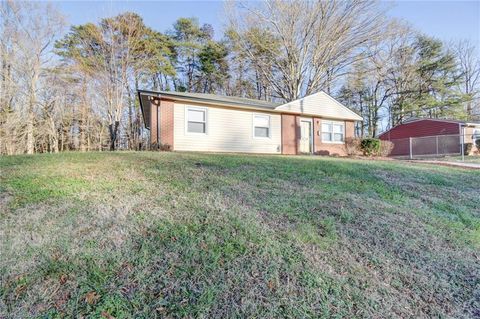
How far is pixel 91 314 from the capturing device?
1979 millimetres

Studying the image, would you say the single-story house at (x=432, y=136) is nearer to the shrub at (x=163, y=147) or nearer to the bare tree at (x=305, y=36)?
the bare tree at (x=305, y=36)

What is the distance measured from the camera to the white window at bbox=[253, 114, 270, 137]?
44.4 ft

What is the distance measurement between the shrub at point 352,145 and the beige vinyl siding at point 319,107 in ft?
4.88

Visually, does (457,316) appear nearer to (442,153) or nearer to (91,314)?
(91,314)

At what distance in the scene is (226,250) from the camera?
2.75m

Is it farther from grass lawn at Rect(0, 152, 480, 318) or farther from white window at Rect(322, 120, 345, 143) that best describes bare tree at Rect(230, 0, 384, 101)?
grass lawn at Rect(0, 152, 480, 318)

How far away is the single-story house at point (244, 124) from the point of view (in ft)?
37.2

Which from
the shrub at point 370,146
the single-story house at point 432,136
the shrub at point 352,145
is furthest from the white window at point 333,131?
the single-story house at point 432,136

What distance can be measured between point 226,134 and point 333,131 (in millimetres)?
6993

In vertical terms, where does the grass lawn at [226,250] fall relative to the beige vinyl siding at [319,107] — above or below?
below

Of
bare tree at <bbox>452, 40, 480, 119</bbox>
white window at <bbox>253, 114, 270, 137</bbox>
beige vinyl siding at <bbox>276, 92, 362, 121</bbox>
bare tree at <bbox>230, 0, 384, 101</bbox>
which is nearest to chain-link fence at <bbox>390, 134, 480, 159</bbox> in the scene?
beige vinyl siding at <bbox>276, 92, 362, 121</bbox>

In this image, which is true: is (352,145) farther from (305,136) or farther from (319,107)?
(319,107)

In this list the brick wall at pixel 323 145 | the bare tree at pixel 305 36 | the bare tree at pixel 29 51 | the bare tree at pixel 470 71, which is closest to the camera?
the bare tree at pixel 29 51

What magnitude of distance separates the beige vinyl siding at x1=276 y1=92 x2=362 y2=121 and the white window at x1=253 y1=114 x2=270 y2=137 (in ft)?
2.93
